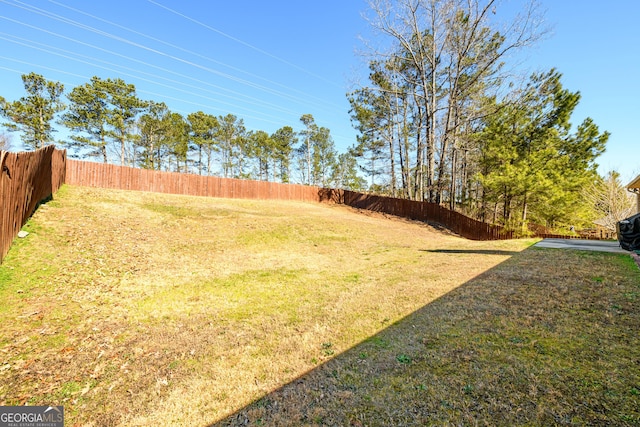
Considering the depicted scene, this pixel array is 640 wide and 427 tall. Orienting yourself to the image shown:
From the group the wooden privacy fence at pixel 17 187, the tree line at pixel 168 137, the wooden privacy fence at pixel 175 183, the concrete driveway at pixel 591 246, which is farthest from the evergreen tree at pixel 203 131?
the concrete driveway at pixel 591 246

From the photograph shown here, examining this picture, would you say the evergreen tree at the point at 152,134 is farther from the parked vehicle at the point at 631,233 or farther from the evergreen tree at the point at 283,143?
the parked vehicle at the point at 631,233

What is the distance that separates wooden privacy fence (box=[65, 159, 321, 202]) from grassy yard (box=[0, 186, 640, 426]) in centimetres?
920

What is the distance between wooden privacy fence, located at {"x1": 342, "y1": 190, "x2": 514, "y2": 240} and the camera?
14648mm

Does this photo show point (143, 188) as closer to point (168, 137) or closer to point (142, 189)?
point (142, 189)

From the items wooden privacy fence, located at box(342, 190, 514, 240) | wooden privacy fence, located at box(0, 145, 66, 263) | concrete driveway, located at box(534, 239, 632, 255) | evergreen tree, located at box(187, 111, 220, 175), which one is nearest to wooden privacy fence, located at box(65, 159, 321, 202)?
wooden privacy fence, located at box(342, 190, 514, 240)

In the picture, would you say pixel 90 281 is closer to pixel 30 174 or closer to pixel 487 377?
pixel 30 174

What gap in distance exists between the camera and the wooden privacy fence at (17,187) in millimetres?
4602

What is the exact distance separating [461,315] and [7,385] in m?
5.30

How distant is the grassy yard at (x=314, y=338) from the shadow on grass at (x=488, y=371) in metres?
0.02

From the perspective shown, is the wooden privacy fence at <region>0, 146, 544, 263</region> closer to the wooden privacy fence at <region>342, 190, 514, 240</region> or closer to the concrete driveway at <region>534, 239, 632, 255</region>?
the wooden privacy fence at <region>342, 190, 514, 240</region>

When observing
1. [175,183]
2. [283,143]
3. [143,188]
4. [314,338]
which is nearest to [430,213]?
[314,338]

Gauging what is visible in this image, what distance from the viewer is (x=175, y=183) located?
17609 mm

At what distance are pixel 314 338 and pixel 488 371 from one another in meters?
1.96

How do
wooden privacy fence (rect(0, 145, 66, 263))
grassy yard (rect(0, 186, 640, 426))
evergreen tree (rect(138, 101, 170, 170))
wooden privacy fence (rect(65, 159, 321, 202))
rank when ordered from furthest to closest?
evergreen tree (rect(138, 101, 170, 170)), wooden privacy fence (rect(65, 159, 321, 202)), wooden privacy fence (rect(0, 145, 66, 263)), grassy yard (rect(0, 186, 640, 426))
